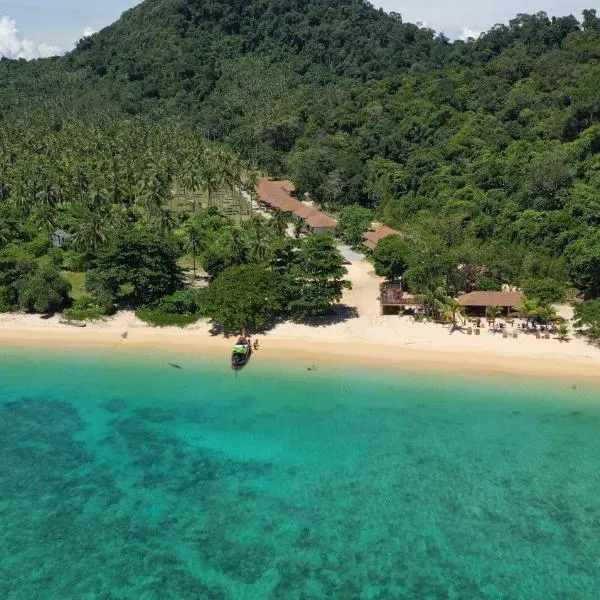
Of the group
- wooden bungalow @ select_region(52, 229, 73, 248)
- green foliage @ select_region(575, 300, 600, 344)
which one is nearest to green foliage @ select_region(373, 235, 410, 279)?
green foliage @ select_region(575, 300, 600, 344)

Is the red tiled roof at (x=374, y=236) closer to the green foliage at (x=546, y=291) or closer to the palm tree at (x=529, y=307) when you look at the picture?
the green foliage at (x=546, y=291)

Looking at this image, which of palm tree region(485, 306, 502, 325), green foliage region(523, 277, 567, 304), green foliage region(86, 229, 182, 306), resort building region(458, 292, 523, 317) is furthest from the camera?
green foliage region(86, 229, 182, 306)

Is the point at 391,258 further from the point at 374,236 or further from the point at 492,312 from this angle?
the point at 374,236

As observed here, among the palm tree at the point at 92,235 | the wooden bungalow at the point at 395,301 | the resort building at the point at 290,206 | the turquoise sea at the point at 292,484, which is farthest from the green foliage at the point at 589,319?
the palm tree at the point at 92,235

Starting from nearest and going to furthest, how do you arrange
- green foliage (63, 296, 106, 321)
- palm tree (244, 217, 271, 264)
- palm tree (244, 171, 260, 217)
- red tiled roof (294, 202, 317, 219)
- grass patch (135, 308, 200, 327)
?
grass patch (135, 308, 200, 327) → green foliage (63, 296, 106, 321) → palm tree (244, 217, 271, 264) → red tiled roof (294, 202, 317, 219) → palm tree (244, 171, 260, 217)

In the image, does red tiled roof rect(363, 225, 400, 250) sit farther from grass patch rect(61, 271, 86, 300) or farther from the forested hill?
grass patch rect(61, 271, 86, 300)

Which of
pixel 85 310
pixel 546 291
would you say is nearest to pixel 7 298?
pixel 85 310

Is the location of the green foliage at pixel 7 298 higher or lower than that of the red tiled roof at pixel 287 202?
lower
